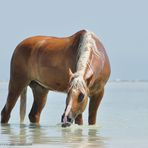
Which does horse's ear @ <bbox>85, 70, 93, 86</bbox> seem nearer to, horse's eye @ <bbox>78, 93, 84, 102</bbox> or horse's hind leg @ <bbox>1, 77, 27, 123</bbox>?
horse's eye @ <bbox>78, 93, 84, 102</bbox>

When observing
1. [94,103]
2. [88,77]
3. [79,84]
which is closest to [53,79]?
[94,103]

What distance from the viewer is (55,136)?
1178cm

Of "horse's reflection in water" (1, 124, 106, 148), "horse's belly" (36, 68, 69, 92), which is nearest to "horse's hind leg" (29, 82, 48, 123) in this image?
"horse's belly" (36, 68, 69, 92)

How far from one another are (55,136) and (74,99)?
762 mm

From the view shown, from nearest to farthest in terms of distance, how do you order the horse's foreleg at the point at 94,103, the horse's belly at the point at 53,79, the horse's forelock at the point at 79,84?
the horse's forelock at the point at 79,84 < the horse's foreleg at the point at 94,103 < the horse's belly at the point at 53,79

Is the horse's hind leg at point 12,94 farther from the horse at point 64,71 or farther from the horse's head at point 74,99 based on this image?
the horse's head at point 74,99

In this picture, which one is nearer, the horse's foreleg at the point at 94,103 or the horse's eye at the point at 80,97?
the horse's eye at the point at 80,97

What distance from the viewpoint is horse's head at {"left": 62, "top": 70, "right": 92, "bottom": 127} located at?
11961 millimetres

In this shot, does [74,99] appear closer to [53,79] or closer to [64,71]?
[64,71]

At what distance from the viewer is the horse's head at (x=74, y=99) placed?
12.0 meters

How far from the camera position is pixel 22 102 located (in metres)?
15.6

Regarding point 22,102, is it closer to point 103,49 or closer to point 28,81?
point 28,81

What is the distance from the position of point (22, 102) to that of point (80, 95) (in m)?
3.73

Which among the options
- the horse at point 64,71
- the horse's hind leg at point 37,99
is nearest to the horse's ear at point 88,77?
the horse at point 64,71
